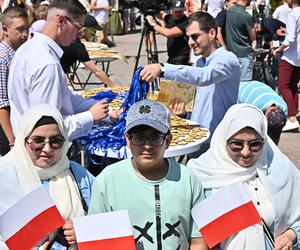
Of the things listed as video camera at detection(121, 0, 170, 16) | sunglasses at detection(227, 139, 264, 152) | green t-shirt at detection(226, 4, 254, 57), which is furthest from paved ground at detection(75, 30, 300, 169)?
sunglasses at detection(227, 139, 264, 152)

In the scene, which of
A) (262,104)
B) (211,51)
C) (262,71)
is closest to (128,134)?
(262,104)

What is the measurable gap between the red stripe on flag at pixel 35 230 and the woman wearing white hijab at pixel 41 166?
192 millimetres

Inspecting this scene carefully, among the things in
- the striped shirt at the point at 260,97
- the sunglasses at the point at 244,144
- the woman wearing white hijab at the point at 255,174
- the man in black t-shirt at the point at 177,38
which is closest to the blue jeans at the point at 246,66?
the man in black t-shirt at the point at 177,38

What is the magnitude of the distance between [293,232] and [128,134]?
0.94 meters

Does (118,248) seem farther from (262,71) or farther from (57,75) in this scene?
(262,71)

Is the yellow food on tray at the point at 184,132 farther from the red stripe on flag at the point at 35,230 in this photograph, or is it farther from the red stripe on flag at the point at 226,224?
the red stripe on flag at the point at 35,230

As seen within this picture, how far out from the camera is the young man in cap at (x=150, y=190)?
95.6 inches

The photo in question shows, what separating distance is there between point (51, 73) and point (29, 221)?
3.91ft

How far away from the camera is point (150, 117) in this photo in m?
2.44

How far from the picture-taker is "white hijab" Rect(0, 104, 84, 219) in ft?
8.52

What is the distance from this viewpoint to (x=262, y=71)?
9492 mm

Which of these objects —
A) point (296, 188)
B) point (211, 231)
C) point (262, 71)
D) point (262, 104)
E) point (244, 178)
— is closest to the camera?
point (211, 231)

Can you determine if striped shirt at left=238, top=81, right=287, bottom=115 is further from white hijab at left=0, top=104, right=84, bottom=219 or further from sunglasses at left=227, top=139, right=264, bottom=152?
white hijab at left=0, top=104, right=84, bottom=219

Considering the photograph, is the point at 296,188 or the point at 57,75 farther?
the point at 57,75
